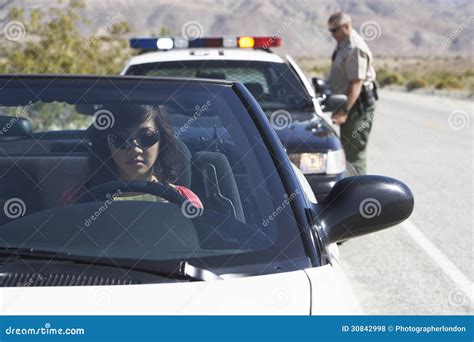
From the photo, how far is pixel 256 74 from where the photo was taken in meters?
8.04

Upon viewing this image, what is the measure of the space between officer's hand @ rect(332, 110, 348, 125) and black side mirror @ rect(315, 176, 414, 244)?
5.85 meters

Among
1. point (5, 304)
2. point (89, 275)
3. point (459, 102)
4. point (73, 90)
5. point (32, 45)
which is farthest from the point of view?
point (459, 102)

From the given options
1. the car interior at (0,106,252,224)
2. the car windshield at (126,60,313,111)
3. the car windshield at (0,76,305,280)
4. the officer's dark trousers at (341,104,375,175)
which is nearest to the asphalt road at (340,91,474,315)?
the officer's dark trousers at (341,104,375,175)

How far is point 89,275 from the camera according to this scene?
8.07 ft

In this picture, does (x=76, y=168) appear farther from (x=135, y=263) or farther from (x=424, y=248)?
(x=424, y=248)

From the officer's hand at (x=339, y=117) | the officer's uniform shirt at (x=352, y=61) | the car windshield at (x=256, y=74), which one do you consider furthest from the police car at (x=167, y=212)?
the officer's uniform shirt at (x=352, y=61)

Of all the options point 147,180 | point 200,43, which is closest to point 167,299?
point 147,180

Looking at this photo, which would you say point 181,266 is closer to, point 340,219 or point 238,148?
point 340,219

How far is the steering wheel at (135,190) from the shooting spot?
3002 millimetres

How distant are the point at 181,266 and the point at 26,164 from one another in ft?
4.08

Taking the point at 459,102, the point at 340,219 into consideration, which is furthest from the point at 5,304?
the point at 459,102

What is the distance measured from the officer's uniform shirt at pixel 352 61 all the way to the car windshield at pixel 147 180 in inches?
218

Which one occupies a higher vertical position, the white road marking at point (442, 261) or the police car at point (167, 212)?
the police car at point (167, 212)

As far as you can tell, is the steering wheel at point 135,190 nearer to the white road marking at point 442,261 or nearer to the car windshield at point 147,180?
the car windshield at point 147,180
